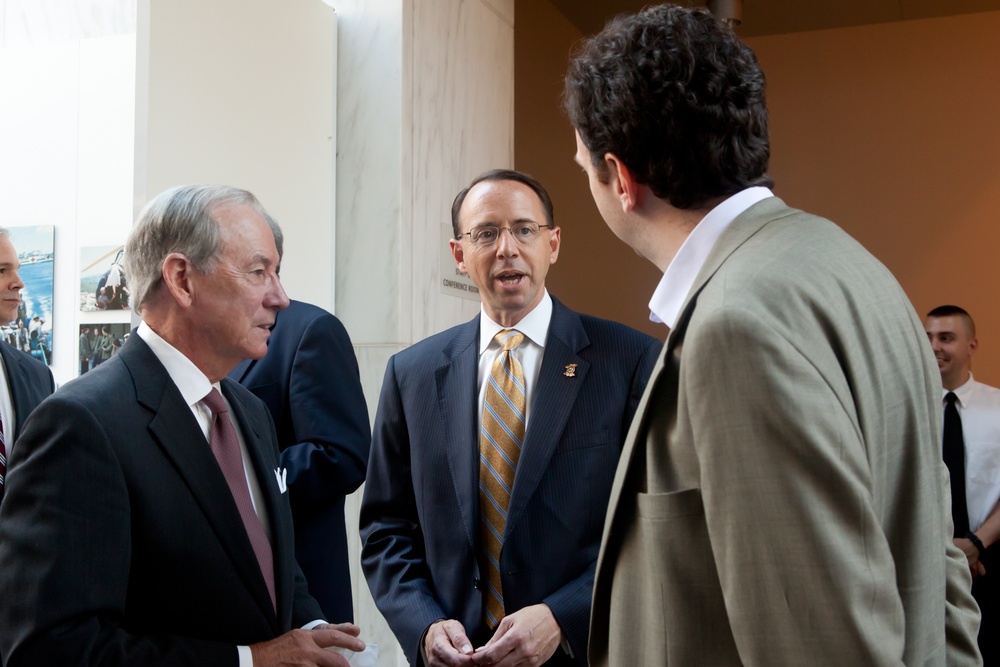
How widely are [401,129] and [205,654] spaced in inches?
139

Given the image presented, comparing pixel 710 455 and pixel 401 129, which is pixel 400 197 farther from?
pixel 710 455

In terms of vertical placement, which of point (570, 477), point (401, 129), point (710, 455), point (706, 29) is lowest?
point (570, 477)

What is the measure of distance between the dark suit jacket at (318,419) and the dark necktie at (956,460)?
3.21 meters

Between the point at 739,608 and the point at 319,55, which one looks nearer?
the point at 739,608

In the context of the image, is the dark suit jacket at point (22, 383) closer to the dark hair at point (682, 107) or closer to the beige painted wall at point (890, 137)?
the dark hair at point (682, 107)

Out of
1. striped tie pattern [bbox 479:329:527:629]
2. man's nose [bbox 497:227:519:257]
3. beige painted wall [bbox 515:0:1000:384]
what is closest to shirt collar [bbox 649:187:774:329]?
striped tie pattern [bbox 479:329:527:629]

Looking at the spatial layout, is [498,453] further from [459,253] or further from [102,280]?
[102,280]

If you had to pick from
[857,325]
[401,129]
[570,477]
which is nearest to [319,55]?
[401,129]

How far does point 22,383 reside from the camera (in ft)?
11.4

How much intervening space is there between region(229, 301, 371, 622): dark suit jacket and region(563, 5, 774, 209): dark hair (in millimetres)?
1746

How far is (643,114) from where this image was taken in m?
1.42

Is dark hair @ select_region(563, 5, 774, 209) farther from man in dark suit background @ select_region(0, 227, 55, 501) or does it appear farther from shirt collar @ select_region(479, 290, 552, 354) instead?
man in dark suit background @ select_region(0, 227, 55, 501)

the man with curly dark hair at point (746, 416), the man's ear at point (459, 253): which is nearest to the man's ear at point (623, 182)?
the man with curly dark hair at point (746, 416)

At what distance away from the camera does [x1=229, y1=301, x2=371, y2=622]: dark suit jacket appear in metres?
2.98
